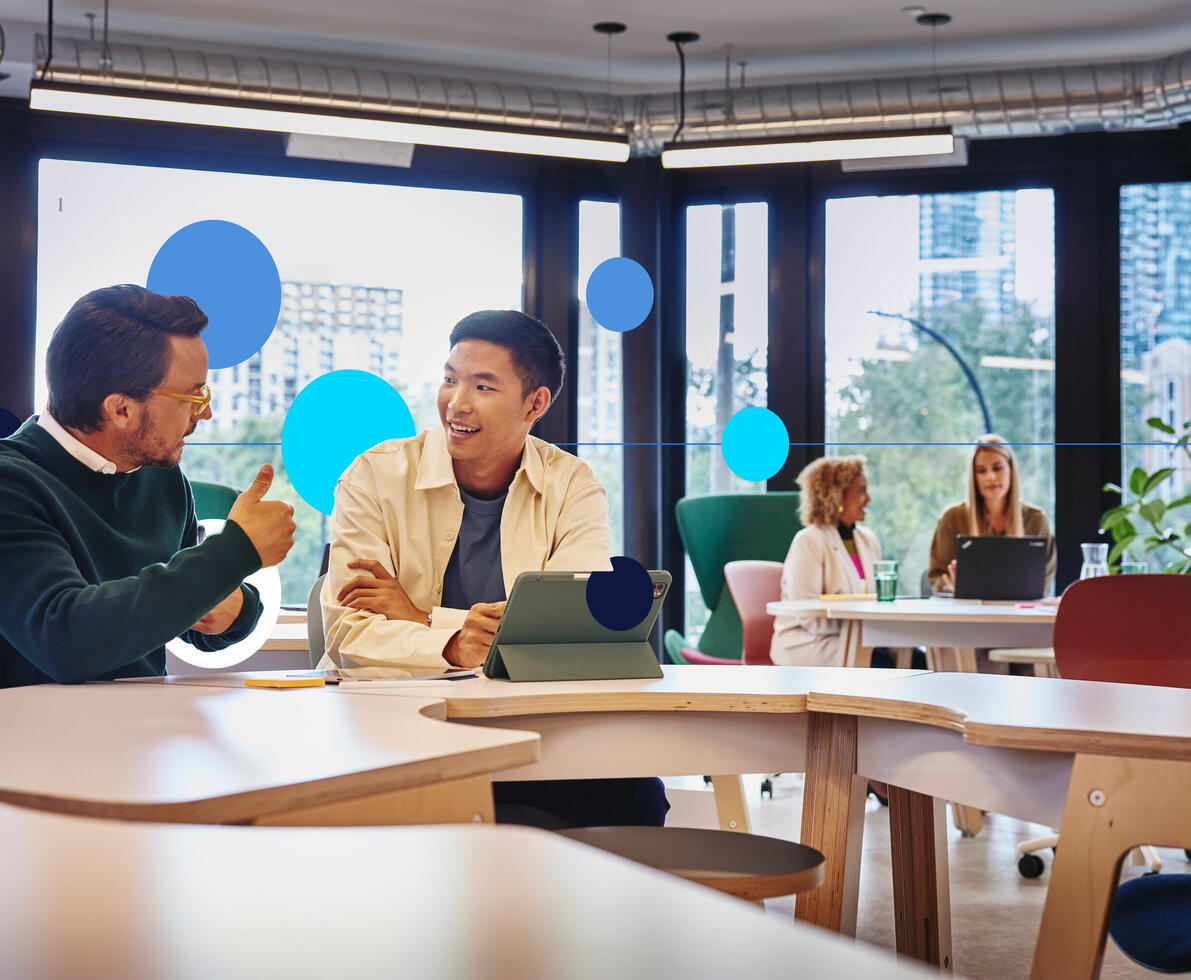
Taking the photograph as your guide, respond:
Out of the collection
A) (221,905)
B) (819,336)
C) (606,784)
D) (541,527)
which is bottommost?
(606,784)

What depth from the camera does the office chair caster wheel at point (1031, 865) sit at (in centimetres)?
376

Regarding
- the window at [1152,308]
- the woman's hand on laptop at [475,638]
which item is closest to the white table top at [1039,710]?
the woman's hand on laptop at [475,638]

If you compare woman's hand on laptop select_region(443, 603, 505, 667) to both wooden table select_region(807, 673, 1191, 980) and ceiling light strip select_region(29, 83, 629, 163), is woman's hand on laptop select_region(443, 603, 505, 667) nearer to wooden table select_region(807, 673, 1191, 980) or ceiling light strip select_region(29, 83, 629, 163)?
wooden table select_region(807, 673, 1191, 980)

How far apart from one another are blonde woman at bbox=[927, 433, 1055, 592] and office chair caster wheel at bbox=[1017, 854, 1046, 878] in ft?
6.60

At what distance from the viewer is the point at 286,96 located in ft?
19.0

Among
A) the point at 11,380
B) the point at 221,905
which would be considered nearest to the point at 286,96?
the point at 11,380

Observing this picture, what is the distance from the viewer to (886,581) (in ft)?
16.0

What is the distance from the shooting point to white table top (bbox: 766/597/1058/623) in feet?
14.1

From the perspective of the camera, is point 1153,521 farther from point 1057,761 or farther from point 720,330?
point 1057,761

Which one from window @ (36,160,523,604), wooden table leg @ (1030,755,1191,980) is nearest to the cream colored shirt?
wooden table leg @ (1030,755,1191,980)

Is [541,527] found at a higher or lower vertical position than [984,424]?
lower

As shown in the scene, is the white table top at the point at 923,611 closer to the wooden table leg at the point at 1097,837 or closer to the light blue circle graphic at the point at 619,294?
the light blue circle graphic at the point at 619,294

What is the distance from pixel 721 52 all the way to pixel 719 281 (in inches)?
51.5

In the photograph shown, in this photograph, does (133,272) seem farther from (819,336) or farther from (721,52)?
(819,336)
